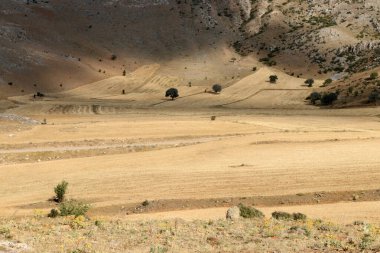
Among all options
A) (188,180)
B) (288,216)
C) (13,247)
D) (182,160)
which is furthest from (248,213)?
(182,160)

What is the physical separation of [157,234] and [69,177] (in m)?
19.4

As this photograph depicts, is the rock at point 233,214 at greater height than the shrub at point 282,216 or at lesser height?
greater

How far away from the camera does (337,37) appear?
128000 millimetres

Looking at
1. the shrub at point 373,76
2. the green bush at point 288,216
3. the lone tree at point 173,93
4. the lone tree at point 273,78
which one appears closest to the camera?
the green bush at point 288,216

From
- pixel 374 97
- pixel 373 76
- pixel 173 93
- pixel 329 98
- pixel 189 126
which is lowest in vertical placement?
pixel 189 126

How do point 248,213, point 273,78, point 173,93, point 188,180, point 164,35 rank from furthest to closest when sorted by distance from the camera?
point 164,35 < point 273,78 < point 173,93 < point 188,180 < point 248,213

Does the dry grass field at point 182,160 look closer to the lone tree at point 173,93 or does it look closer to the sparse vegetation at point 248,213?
the sparse vegetation at point 248,213

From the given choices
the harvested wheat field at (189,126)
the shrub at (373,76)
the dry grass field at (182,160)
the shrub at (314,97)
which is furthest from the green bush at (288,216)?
the shrub at (373,76)

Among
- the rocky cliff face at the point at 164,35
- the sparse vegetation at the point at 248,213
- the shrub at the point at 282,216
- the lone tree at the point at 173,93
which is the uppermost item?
the rocky cliff face at the point at 164,35

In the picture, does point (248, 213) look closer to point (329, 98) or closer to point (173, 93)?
point (329, 98)

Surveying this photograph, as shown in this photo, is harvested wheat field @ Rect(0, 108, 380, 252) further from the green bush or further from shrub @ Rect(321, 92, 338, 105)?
shrub @ Rect(321, 92, 338, 105)

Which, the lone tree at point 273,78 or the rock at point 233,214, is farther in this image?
the lone tree at point 273,78

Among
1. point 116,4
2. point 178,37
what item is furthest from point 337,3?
point 116,4

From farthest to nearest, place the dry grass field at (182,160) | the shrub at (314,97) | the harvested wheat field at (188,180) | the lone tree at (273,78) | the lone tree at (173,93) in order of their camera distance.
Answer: the lone tree at (273,78) < the lone tree at (173,93) < the shrub at (314,97) < the dry grass field at (182,160) < the harvested wheat field at (188,180)
